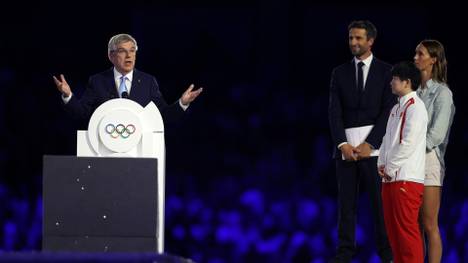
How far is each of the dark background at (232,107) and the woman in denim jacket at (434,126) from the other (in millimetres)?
1722

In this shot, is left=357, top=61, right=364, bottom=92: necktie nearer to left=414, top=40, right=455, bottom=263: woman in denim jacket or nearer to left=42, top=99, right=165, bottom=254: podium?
left=414, top=40, right=455, bottom=263: woman in denim jacket

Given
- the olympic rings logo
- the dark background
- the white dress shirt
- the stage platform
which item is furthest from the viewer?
the dark background

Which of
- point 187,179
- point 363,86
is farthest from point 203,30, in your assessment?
point 363,86

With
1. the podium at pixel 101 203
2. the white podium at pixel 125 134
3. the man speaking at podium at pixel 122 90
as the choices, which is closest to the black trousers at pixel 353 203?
the man speaking at podium at pixel 122 90

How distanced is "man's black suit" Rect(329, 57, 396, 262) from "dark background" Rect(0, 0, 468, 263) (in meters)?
1.46

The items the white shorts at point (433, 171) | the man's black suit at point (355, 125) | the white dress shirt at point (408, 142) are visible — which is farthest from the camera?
the man's black suit at point (355, 125)

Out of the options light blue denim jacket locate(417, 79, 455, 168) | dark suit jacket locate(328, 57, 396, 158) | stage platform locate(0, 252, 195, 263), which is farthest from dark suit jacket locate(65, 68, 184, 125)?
stage platform locate(0, 252, 195, 263)

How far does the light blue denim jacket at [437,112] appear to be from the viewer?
4.78 meters

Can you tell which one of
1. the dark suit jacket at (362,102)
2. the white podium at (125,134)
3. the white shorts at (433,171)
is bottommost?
the white shorts at (433,171)

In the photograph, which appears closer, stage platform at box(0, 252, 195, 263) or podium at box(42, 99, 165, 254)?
stage platform at box(0, 252, 195, 263)

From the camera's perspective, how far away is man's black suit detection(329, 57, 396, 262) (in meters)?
5.00

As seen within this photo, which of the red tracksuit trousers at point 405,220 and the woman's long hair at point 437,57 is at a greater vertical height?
the woman's long hair at point 437,57

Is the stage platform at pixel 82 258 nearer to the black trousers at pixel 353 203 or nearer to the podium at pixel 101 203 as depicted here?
the podium at pixel 101 203

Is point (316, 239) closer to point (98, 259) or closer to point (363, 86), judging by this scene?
point (363, 86)
